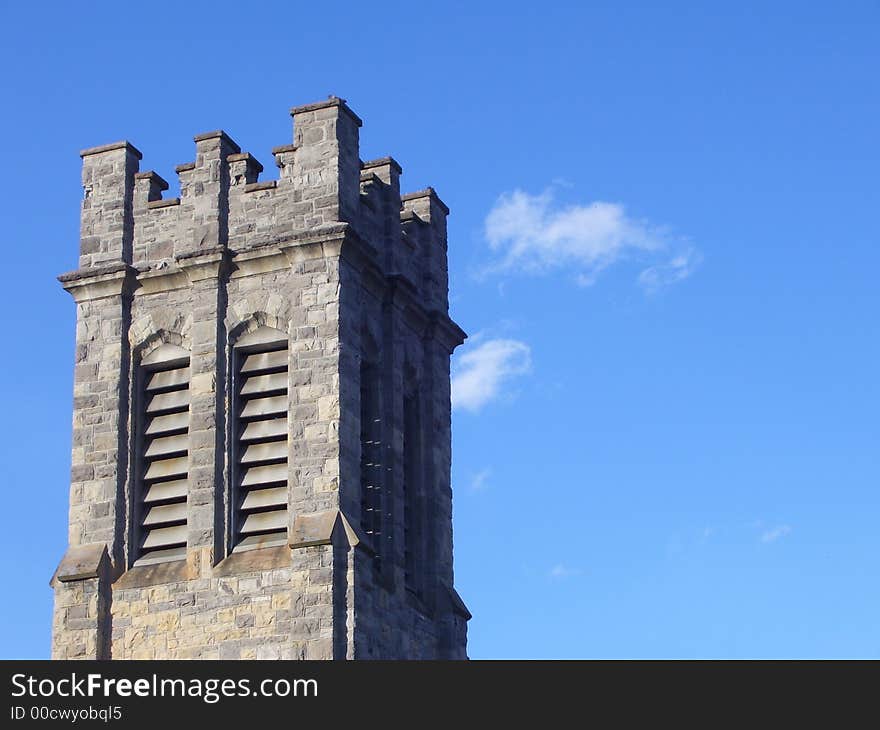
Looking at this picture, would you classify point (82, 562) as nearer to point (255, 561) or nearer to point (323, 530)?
point (255, 561)

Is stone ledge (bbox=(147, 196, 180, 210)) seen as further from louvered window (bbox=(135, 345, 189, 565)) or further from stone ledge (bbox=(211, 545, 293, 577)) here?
stone ledge (bbox=(211, 545, 293, 577))

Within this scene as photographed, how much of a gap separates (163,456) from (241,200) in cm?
413

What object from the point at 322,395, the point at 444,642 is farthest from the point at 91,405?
the point at 444,642

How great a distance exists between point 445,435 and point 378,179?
4326 mm

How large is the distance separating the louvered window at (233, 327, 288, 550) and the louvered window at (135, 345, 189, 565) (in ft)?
2.97

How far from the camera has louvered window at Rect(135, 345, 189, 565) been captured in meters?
31.7

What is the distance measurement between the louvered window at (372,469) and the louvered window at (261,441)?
4.66 feet

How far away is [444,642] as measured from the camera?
33.0 meters

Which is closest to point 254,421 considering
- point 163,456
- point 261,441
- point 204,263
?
point 261,441

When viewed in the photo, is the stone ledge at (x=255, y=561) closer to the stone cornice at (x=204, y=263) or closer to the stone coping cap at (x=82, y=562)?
the stone coping cap at (x=82, y=562)

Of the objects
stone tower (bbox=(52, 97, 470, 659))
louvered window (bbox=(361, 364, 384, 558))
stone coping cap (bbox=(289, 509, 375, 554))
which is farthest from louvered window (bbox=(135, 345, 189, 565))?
louvered window (bbox=(361, 364, 384, 558))

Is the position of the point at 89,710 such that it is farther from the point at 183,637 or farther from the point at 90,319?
the point at 90,319

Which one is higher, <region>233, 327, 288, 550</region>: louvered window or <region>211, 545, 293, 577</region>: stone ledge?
<region>233, 327, 288, 550</region>: louvered window

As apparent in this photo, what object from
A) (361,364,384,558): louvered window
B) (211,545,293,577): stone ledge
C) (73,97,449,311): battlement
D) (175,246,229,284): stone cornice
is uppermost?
(73,97,449,311): battlement
